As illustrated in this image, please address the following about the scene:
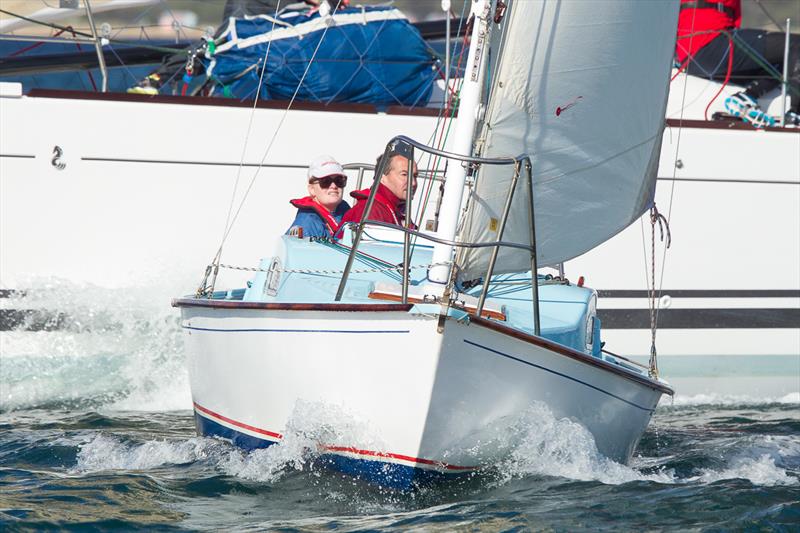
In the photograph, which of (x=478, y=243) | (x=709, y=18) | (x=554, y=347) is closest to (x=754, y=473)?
(x=554, y=347)

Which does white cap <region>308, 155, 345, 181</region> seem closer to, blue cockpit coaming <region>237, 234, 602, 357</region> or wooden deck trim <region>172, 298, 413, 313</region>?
blue cockpit coaming <region>237, 234, 602, 357</region>

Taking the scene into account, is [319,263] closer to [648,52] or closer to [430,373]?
[430,373]

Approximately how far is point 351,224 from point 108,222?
3032 millimetres

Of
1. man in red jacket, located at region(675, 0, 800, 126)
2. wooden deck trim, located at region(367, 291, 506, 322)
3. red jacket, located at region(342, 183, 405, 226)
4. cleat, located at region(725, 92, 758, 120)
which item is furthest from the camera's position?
man in red jacket, located at region(675, 0, 800, 126)

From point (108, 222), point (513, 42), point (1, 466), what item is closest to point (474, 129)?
point (513, 42)

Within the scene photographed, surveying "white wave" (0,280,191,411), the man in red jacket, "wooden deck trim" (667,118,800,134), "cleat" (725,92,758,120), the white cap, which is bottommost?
"white wave" (0,280,191,411)

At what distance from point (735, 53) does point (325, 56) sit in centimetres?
377

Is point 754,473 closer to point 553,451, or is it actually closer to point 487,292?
point 553,451

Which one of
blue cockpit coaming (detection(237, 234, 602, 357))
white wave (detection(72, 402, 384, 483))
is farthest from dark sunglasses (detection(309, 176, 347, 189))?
white wave (detection(72, 402, 384, 483))

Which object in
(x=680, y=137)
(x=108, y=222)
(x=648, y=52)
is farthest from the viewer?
(x=680, y=137)

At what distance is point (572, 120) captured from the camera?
15.9ft

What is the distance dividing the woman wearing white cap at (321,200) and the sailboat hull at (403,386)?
1078mm

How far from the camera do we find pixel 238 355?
204 inches

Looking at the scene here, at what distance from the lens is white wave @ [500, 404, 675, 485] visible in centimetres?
480
